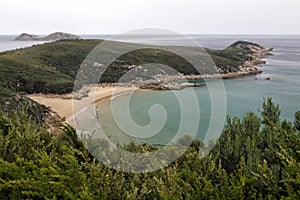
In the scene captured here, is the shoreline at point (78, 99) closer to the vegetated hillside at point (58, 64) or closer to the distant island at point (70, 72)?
the distant island at point (70, 72)

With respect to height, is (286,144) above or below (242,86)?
above

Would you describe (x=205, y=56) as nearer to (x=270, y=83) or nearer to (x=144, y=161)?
(x=270, y=83)

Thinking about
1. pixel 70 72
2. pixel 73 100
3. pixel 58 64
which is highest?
pixel 58 64

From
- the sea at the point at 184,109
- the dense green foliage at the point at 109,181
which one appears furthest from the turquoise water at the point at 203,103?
the dense green foliage at the point at 109,181

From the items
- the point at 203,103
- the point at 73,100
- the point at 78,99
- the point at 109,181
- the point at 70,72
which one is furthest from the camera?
the point at 70,72

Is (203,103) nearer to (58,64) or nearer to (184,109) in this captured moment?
(184,109)

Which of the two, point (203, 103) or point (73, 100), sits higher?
point (73, 100)

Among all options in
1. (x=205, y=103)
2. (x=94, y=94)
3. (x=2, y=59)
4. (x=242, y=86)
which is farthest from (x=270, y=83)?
(x=2, y=59)

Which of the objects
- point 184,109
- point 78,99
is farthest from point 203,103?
point 78,99
